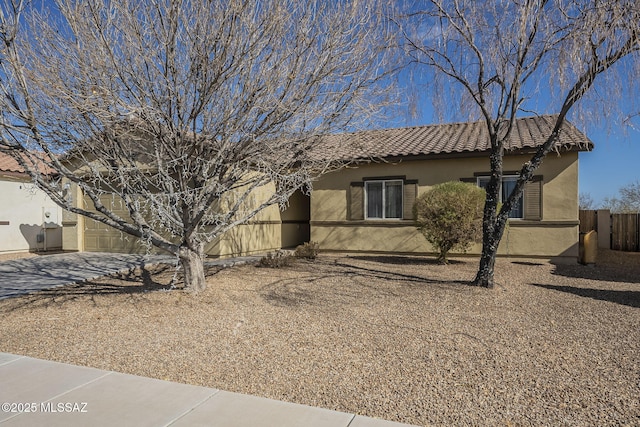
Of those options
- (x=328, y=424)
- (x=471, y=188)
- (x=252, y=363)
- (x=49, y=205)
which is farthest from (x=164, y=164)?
(x=49, y=205)

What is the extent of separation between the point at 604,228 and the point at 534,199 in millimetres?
7004

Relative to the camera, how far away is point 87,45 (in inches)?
253

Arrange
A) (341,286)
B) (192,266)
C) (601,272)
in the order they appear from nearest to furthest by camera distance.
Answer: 1. (192,266)
2. (341,286)
3. (601,272)

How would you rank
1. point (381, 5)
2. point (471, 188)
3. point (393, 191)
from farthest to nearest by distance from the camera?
point (393, 191) < point (471, 188) < point (381, 5)

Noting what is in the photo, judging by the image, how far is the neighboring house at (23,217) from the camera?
51.5ft

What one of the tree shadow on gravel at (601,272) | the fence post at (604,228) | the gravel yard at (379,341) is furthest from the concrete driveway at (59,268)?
the fence post at (604,228)

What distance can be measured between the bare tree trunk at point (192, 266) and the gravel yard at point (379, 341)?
23 cm

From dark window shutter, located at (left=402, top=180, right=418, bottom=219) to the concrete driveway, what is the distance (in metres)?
7.04

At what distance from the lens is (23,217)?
16297 millimetres

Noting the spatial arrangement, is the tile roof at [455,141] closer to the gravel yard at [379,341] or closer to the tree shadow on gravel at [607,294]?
the gravel yard at [379,341]

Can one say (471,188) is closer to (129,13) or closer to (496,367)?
(496,367)

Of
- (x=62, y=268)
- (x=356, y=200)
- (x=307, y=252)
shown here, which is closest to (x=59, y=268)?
(x=62, y=268)

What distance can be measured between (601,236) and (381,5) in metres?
14.1

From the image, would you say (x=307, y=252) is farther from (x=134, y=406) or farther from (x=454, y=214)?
(x=134, y=406)
